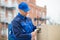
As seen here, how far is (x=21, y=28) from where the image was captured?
2098 millimetres

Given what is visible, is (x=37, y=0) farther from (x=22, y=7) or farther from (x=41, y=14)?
(x=22, y=7)

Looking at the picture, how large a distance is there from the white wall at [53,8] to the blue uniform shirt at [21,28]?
725 mm

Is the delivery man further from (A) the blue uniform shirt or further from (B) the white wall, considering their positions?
(B) the white wall

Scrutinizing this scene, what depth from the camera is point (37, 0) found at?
108 inches

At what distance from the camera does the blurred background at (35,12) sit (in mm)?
2432

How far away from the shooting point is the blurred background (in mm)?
2432

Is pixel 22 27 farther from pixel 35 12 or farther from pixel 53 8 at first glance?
pixel 53 8

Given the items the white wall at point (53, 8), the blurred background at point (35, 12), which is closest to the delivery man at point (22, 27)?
the blurred background at point (35, 12)

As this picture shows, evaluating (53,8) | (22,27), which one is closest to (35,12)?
(53,8)

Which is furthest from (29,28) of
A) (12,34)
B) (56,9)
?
(56,9)

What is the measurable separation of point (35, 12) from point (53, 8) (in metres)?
0.42

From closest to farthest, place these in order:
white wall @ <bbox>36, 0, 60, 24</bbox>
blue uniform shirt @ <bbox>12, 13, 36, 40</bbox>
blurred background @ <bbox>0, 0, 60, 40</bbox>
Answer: blue uniform shirt @ <bbox>12, 13, 36, 40</bbox> → blurred background @ <bbox>0, 0, 60, 40</bbox> → white wall @ <bbox>36, 0, 60, 24</bbox>

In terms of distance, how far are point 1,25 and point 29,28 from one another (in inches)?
21.4

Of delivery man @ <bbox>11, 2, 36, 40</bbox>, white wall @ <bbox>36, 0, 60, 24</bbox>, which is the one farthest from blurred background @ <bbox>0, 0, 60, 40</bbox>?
delivery man @ <bbox>11, 2, 36, 40</bbox>
